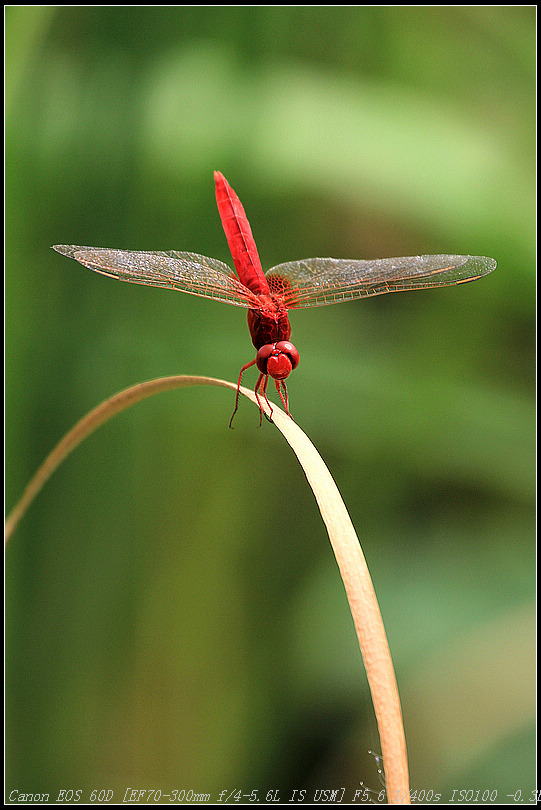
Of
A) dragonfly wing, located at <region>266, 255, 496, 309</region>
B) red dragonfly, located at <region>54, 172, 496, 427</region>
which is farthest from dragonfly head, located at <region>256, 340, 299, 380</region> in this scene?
dragonfly wing, located at <region>266, 255, 496, 309</region>

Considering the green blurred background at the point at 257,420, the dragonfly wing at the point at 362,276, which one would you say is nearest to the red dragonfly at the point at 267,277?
the dragonfly wing at the point at 362,276

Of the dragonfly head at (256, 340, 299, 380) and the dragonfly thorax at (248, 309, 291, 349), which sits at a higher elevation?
the dragonfly thorax at (248, 309, 291, 349)

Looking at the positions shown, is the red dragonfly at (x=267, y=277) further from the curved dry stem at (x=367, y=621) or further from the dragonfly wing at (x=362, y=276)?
the curved dry stem at (x=367, y=621)

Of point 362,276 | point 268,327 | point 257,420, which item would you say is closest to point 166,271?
point 268,327

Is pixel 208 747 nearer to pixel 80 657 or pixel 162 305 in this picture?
pixel 80 657

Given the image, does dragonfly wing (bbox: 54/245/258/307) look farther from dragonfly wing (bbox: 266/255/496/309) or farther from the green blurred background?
the green blurred background

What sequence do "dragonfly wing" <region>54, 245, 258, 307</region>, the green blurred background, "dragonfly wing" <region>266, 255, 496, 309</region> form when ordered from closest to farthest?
1. "dragonfly wing" <region>54, 245, 258, 307</region>
2. "dragonfly wing" <region>266, 255, 496, 309</region>
3. the green blurred background
